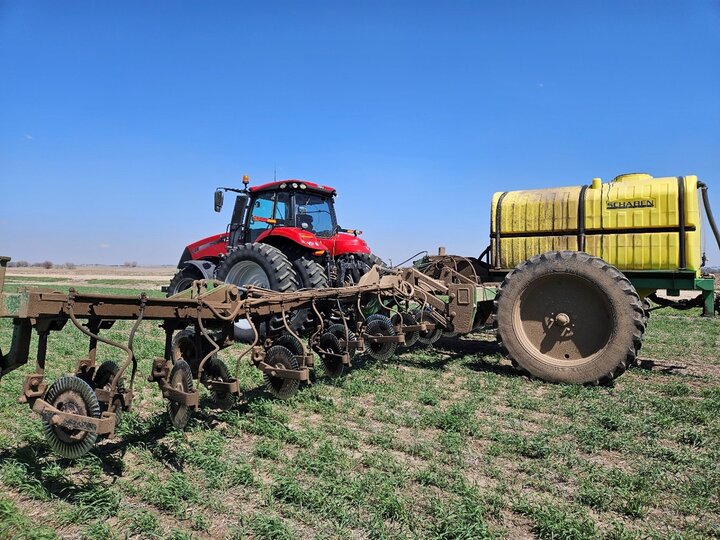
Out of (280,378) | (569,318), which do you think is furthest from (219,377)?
(569,318)

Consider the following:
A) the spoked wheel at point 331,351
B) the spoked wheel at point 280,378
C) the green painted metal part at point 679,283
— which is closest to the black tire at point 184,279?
the spoked wheel at point 331,351

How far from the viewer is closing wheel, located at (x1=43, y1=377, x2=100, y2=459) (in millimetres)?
2973

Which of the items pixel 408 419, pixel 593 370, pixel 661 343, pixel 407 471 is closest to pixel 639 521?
pixel 407 471

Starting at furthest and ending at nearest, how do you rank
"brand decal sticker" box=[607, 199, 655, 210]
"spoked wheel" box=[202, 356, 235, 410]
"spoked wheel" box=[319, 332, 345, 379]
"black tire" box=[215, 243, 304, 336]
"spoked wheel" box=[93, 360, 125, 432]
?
1. "black tire" box=[215, 243, 304, 336]
2. "brand decal sticker" box=[607, 199, 655, 210]
3. "spoked wheel" box=[319, 332, 345, 379]
4. "spoked wheel" box=[202, 356, 235, 410]
5. "spoked wheel" box=[93, 360, 125, 432]

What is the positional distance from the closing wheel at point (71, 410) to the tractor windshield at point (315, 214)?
5.98 meters

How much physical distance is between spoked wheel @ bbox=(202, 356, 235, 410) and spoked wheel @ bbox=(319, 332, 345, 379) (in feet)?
5.00

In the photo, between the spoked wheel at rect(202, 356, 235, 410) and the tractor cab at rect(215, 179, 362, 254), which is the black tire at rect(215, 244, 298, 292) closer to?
the tractor cab at rect(215, 179, 362, 254)

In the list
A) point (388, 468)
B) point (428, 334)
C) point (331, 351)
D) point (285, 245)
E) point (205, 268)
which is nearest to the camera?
point (388, 468)

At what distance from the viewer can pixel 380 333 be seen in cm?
620

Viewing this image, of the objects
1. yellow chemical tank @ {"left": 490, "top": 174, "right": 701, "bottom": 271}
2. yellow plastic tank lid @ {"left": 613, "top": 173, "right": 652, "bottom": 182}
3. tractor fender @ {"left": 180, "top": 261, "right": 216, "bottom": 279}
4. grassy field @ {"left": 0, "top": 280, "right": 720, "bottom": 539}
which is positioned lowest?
grassy field @ {"left": 0, "top": 280, "right": 720, "bottom": 539}

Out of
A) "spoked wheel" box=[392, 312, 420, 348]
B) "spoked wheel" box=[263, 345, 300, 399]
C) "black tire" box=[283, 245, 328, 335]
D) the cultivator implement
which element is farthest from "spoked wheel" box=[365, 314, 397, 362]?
"spoked wheel" box=[263, 345, 300, 399]

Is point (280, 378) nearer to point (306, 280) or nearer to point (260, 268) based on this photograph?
point (306, 280)

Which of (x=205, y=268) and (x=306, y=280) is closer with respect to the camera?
(x=306, y=280)

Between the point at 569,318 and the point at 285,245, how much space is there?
4.65 metres
